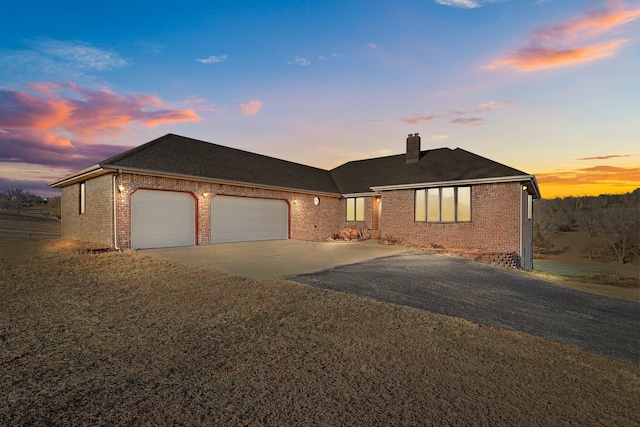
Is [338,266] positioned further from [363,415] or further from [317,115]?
[317,115]

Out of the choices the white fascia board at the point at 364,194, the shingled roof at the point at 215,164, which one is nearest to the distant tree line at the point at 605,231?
the white fascia board at the point at 364,194

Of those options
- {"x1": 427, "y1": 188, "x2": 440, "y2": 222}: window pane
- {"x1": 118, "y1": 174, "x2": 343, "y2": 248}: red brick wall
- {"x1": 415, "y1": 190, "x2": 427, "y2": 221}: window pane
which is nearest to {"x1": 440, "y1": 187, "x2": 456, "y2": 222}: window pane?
{"x1": 427, "y1": 188, "x2": 440, "y2": 222}: window pane

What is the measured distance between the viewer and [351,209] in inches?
863

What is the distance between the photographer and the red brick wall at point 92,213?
12453 mm

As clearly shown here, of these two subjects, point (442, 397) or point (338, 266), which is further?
point (338, 266)

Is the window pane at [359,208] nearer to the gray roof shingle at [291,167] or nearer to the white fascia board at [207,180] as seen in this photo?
the gray roof shingle at [291,167]

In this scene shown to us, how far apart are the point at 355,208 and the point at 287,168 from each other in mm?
5464

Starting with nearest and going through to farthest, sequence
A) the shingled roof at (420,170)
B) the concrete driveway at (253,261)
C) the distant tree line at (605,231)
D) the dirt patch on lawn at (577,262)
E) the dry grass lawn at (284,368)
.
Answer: the dry grass lawn at (284,368) → the concrete driveway at (253,261) → the shingled roof at (420,170) → the dirt patch on lawn at (577,262) → the distant tree line at (605,231)

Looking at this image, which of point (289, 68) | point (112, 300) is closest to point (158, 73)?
point (289, 68)

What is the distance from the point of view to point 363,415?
2.65 meters

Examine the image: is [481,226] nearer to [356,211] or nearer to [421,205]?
[421,205]

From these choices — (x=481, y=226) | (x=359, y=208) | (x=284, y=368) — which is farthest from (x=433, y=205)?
(x=284, y=368)

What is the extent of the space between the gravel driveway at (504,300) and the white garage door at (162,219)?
8.50 m

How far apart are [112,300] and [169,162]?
933cm
